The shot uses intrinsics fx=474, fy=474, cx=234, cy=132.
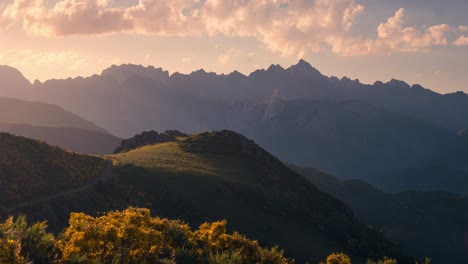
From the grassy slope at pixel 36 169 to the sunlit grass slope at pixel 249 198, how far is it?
7942 mm

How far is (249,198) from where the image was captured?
108 meters

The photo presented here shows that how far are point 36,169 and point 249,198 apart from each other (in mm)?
45413

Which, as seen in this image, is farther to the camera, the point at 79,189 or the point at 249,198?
the point at 249,198

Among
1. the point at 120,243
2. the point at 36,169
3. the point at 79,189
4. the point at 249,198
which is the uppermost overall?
the point at 36,169

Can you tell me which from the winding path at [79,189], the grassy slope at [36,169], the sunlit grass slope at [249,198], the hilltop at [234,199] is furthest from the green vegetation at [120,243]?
the sunlit grass slope at [249,198]

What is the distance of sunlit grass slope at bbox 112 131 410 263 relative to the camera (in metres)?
94.2

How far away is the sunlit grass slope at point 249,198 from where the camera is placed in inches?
3711

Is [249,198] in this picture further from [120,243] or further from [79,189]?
[120,243]

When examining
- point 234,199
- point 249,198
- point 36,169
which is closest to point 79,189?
point 36,169

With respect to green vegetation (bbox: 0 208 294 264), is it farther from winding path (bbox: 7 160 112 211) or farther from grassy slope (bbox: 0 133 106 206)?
grassy slope (bbox: 0 133 106 206)

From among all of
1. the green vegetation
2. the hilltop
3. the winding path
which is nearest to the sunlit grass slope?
the hilltop

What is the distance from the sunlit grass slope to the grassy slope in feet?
26.1

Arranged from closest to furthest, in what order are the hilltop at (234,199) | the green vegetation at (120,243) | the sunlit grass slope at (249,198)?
the green vegetation at (120,243) → the hilltop at (234,199) → the sunlit grass slope at (249,198)

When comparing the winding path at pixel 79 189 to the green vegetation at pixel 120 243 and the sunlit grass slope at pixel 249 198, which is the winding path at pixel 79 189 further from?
the green vegetation at pixel 120 243
